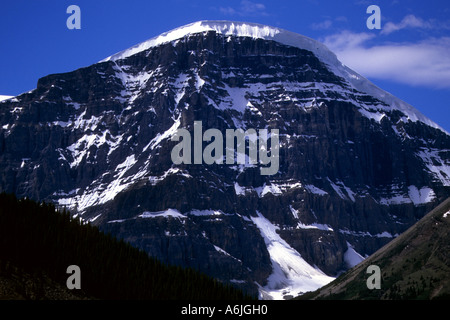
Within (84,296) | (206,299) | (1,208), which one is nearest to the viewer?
Answer: (84,296)

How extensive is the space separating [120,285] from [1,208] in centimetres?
2584

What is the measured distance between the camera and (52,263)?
17075 centimetres

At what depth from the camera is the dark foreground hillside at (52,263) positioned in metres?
159

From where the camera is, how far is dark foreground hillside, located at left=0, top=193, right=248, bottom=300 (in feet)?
520

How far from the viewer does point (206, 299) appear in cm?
19788
